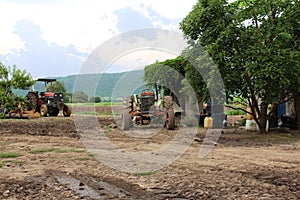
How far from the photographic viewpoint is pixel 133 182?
18.3ft

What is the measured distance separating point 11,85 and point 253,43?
1249cm

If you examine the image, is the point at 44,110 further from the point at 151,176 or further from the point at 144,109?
the point at 151,176

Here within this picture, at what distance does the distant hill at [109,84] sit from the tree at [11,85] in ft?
19.7

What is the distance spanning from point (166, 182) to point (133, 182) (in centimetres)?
47

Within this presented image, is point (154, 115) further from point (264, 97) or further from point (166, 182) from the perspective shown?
point (166, 182)

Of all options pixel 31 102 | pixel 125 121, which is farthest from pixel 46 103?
pixel 125 121

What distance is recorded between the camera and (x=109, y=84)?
1428 centimetres

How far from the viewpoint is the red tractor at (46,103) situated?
832 inches

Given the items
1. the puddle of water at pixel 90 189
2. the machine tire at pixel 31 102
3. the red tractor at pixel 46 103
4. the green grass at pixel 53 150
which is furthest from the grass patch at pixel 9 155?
the machine tire at pixel 31 102

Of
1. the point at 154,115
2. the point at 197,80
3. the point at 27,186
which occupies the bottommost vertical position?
the point at 27,186

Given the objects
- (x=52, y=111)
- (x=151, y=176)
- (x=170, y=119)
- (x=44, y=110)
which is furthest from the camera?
(x=52, y=111)

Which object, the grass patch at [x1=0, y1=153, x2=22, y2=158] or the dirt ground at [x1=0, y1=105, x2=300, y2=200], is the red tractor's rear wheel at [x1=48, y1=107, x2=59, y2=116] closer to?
the dirt ground at [x1=0, y1=105, x2=300, y2=200]

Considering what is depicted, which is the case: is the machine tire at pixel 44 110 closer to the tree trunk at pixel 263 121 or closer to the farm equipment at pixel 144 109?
the farm equipment at pixel 144 109

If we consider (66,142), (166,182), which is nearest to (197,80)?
(66,142)
